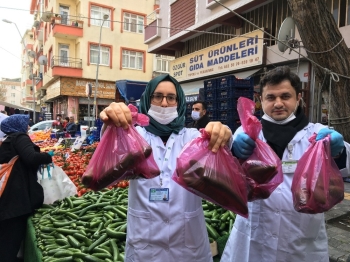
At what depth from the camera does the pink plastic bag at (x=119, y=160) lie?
4.48 feet

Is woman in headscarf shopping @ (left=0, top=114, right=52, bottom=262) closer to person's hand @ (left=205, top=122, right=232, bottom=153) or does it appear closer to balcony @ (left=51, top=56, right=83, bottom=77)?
A: person's hand @ (left=205, top=122, right=232, bottom=153)

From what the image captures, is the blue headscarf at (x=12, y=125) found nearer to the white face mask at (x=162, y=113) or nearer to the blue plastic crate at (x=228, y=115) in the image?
the white face mask at (x=162, y=113)

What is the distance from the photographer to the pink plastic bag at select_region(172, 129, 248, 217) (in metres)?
1.25

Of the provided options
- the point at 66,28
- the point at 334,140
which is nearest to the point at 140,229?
the point at 334,140

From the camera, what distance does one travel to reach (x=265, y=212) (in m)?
1.65

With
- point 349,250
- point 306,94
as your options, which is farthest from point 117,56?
point 349,250

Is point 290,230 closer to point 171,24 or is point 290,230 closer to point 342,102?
point 342,102

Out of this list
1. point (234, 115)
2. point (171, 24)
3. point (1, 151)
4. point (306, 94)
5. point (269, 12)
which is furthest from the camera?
point (171, 24)

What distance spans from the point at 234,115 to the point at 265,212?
17.5 feet

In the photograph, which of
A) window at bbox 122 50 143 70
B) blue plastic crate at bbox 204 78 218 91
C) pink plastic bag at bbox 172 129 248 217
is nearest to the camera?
pink plastic bag at bbox 172 129 248 217

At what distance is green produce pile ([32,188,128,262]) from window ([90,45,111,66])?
70.7 feet

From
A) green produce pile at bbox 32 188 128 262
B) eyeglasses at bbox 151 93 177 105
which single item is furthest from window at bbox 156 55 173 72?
eyeglasses at bbox 151 93 177 105

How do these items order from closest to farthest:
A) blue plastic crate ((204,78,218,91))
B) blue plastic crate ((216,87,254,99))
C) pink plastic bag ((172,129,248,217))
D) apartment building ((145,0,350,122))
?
1. pink plastic bag ((172,129,248,217))
2. blue plastic crate ((216,87,254,99))
3. blue plastic crate ((204,78,218,91))
4. apartment building ((145,0,350,122))

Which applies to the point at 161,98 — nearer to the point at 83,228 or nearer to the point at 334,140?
the point at 334,140
